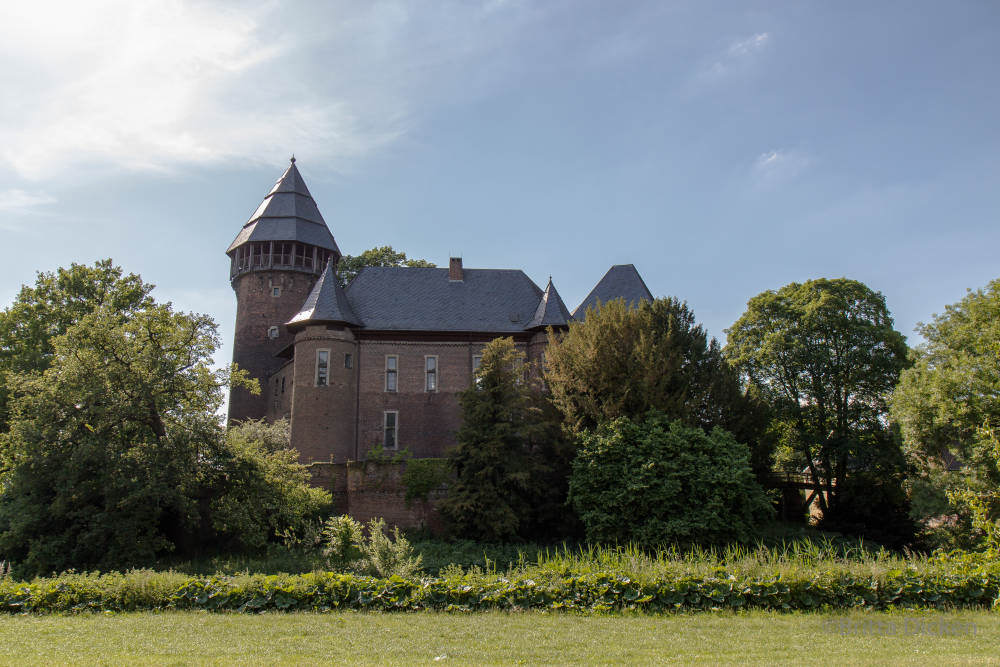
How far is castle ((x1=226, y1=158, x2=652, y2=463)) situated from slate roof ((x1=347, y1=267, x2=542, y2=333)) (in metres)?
0.05

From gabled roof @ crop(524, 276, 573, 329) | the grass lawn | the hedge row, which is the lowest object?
the grass lawn

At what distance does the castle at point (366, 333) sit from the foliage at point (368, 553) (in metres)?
9.34

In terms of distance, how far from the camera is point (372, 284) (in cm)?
3566

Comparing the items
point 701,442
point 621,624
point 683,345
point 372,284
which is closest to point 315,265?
point 372,284

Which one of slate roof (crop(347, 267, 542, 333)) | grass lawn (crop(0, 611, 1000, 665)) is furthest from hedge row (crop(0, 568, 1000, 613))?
slate roof (crop(347, 267, 542, 333))

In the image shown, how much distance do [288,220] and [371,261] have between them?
604 centimetres

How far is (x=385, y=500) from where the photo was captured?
84.7 ft

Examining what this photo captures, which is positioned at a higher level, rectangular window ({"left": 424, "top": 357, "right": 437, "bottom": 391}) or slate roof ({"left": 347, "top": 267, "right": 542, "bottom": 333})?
slate roof ({"left": 347, "top": 267, "right": 542, "bottom": 333})

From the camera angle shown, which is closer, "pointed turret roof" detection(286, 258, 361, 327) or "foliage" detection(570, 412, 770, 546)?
"foliage" detection(570, 412, 770, 546)

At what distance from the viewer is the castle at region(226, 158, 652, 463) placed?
31.6 meters

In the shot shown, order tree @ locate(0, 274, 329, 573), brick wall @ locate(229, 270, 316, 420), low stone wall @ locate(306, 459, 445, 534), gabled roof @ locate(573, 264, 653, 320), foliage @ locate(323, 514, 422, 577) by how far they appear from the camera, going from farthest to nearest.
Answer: brick wall @ locate(229, 270, 316, 420) < gabled roof @ locate(573, 264, 653, 320) < low stone wall @ locate(306, 459, 445, 534) < tree @ locate(0, 274, 329, 573) < foliage @ locate(323, 514, 422, 577)

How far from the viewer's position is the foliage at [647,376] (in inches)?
917

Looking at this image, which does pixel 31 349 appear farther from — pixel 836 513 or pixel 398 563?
pixel 836 513

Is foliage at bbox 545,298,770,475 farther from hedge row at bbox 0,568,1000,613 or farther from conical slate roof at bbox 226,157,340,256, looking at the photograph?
conical slate roof at bbox 226,157,340,256
